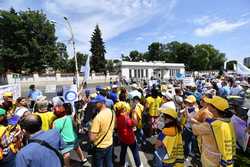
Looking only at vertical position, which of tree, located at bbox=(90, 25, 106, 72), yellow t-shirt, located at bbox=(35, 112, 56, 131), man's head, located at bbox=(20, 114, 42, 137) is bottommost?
yellow t-shirt, located at bbox=(35, 112, 56, 131)

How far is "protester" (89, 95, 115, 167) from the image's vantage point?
4134 millimetres

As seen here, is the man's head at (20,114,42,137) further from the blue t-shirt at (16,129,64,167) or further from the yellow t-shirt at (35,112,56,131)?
the yellow t-shirt at (35,112,56,131)

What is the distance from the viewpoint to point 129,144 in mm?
5250

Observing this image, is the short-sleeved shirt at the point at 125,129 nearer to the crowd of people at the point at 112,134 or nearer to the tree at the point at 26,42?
the crowd of people at the point at 112,134

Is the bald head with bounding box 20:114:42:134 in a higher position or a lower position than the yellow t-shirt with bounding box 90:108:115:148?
higher

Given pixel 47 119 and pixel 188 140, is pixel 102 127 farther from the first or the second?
pixel 188 140

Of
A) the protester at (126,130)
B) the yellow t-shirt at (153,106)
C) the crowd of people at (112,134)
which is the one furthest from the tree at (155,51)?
the protester at (126,130)

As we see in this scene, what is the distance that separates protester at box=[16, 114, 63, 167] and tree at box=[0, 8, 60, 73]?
2038 inches

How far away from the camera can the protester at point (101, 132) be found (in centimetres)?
413

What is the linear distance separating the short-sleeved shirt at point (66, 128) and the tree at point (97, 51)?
2368 inches

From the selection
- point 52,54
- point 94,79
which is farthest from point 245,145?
point 52,54

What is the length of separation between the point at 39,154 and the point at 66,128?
2.10 m

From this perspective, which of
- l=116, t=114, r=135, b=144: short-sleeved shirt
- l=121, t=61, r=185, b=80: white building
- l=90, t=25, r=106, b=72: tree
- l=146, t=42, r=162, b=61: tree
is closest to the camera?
l=116, t=114, r=135, b=144: short-sleeved shirt

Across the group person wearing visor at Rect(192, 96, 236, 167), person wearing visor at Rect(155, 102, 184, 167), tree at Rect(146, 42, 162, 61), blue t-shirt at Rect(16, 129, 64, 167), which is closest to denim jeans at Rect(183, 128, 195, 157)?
person wearing visor at Rect(155, 102, 184, 167)
